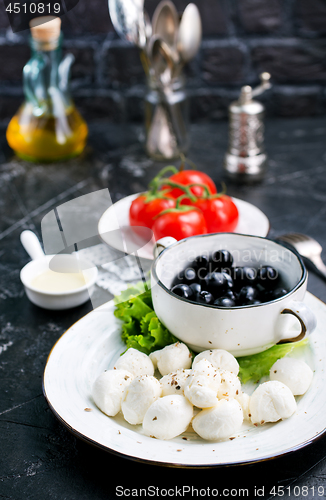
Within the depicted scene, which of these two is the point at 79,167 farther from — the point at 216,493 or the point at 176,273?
the point at 216,493

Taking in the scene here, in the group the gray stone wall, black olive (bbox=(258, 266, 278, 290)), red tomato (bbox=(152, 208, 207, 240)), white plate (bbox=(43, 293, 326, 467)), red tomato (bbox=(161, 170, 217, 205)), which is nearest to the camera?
white plate (bbox=(43, 293, 326, 467))

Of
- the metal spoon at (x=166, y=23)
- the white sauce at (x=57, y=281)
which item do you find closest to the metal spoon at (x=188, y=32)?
the metal spoon at (x=166, y=23)

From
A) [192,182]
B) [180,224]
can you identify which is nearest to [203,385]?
[180,224]

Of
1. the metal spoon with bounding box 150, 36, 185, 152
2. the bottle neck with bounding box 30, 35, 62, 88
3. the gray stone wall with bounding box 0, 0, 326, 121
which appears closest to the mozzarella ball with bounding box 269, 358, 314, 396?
the metal spoon with bounding box 150, 36, 185, 152

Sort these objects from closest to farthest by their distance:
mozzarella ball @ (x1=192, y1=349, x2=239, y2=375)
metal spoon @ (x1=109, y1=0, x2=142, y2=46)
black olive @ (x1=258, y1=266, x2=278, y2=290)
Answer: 1. mozzarella ball @ (x1=192, y1=349, x2=239, y2=375)
2. black olive @ (x1=258, y1=266, x2=278, y2=290)
3. metal spoon @ (x1=109, y1=0, x2=142, y2=46)

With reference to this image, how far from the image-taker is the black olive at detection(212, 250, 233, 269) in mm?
736

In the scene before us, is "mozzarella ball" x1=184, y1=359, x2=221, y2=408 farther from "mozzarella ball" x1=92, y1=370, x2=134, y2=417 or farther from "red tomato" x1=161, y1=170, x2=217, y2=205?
"red tomato" x1=161, y1=170, x2=217, y2=205

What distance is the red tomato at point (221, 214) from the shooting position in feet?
3.35

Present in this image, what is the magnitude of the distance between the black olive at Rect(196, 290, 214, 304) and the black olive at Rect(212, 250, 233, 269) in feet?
0.24

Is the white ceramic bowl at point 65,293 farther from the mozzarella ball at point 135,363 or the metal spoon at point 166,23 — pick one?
the metal spoon at point 166,23

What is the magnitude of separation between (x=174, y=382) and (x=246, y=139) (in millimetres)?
906

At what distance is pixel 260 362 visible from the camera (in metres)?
0.66

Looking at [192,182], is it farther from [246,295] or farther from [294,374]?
[294,374]

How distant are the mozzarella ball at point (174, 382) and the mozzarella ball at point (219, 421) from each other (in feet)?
0.13
